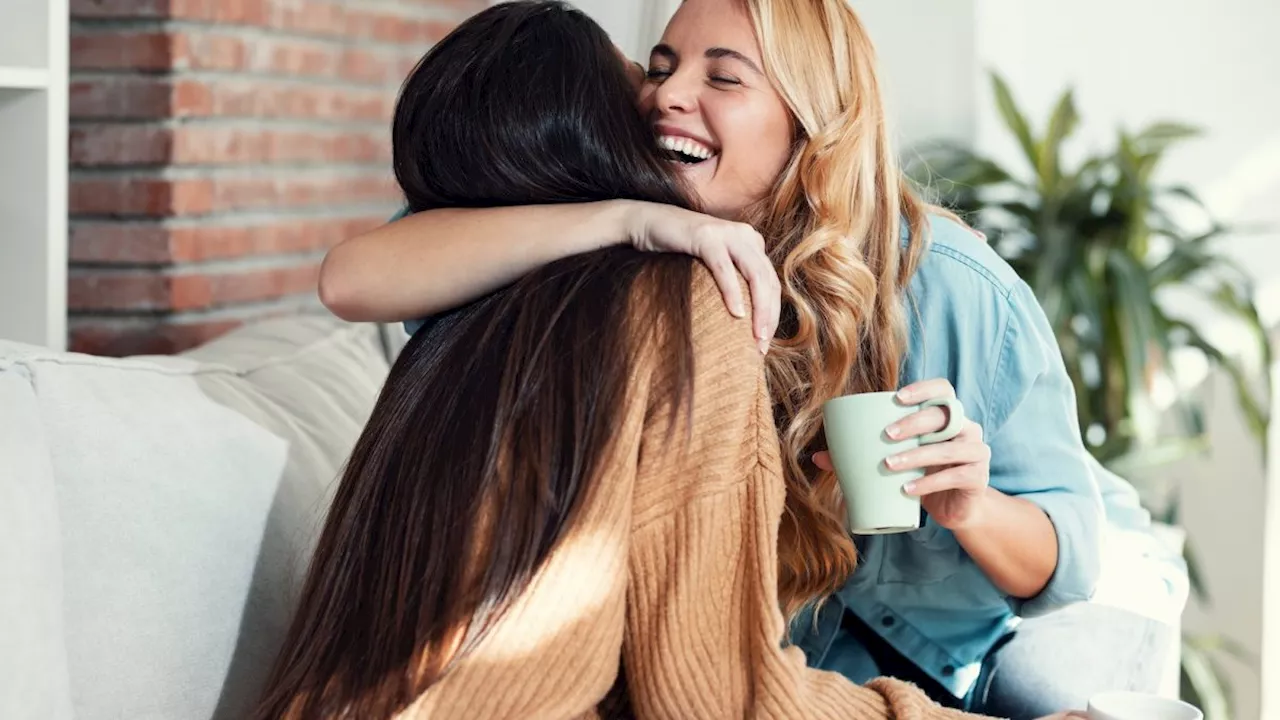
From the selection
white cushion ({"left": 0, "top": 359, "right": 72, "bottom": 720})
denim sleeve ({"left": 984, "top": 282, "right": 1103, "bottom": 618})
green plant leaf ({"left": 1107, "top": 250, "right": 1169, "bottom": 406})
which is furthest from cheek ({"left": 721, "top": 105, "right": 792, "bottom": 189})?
green plant leaf ({"left": 1107, "top": 250, "right": 1169, "bottom": 406})

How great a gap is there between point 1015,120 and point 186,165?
1.71m

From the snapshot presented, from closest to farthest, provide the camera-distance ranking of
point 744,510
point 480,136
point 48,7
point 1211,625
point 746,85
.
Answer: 1. point 744,510
2. point 480,136
3. point 746,85
4. point 48,7
5. point 1211,625

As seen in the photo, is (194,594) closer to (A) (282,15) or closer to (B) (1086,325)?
(A) (282,15)

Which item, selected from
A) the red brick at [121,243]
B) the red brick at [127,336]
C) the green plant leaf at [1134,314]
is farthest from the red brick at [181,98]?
the green plant leaf at [1134,314]

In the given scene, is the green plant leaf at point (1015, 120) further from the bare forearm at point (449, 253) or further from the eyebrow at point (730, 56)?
the bare forearm at point (449, 253)

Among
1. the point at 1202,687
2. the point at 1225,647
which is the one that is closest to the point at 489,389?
the point at 1202,687

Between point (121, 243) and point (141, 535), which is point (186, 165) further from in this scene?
point (141, 535)

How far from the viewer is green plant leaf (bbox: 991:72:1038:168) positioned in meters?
2.72

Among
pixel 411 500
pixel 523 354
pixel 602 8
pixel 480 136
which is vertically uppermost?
pixel 602 8

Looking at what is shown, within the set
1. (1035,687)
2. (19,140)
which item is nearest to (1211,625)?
(1035,687)

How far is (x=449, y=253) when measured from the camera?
46.2 inches

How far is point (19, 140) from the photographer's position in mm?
1564

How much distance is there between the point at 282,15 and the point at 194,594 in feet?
3.97

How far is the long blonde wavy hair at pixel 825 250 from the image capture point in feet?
4.09
